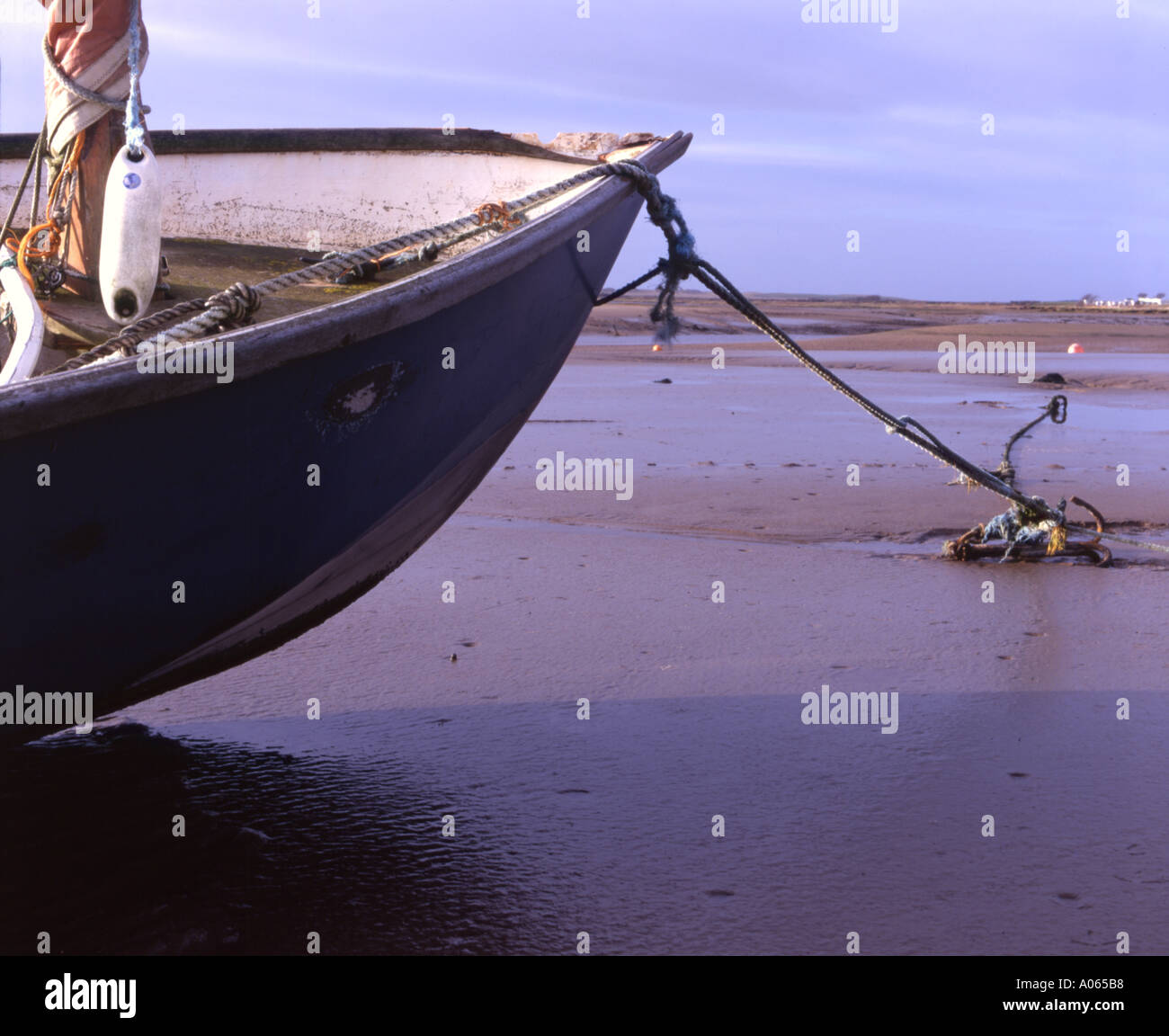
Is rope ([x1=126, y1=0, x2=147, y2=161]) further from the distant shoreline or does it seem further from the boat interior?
the distant shoreline

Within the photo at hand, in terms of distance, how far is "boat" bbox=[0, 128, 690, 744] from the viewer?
2430 millimetres

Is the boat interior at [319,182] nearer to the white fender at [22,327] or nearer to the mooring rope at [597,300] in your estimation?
the mooring rope at [597,300]

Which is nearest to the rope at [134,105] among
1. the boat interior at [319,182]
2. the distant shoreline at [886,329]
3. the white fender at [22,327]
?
the white fender at [22,327]

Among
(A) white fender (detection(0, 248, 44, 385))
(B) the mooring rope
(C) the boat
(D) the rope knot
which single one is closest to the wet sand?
(C) the boat

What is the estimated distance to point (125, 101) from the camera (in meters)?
4.13

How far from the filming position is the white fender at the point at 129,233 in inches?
145

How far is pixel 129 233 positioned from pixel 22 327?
497 millimetres

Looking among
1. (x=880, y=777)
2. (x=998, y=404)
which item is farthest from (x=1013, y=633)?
(x=998, y=404)

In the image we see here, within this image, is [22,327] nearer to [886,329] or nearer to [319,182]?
[319,182]

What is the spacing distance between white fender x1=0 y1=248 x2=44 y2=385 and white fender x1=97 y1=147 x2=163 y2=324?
0.81 feet

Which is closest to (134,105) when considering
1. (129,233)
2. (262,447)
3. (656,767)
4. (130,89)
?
(130,89)

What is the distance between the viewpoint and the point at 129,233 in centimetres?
372
